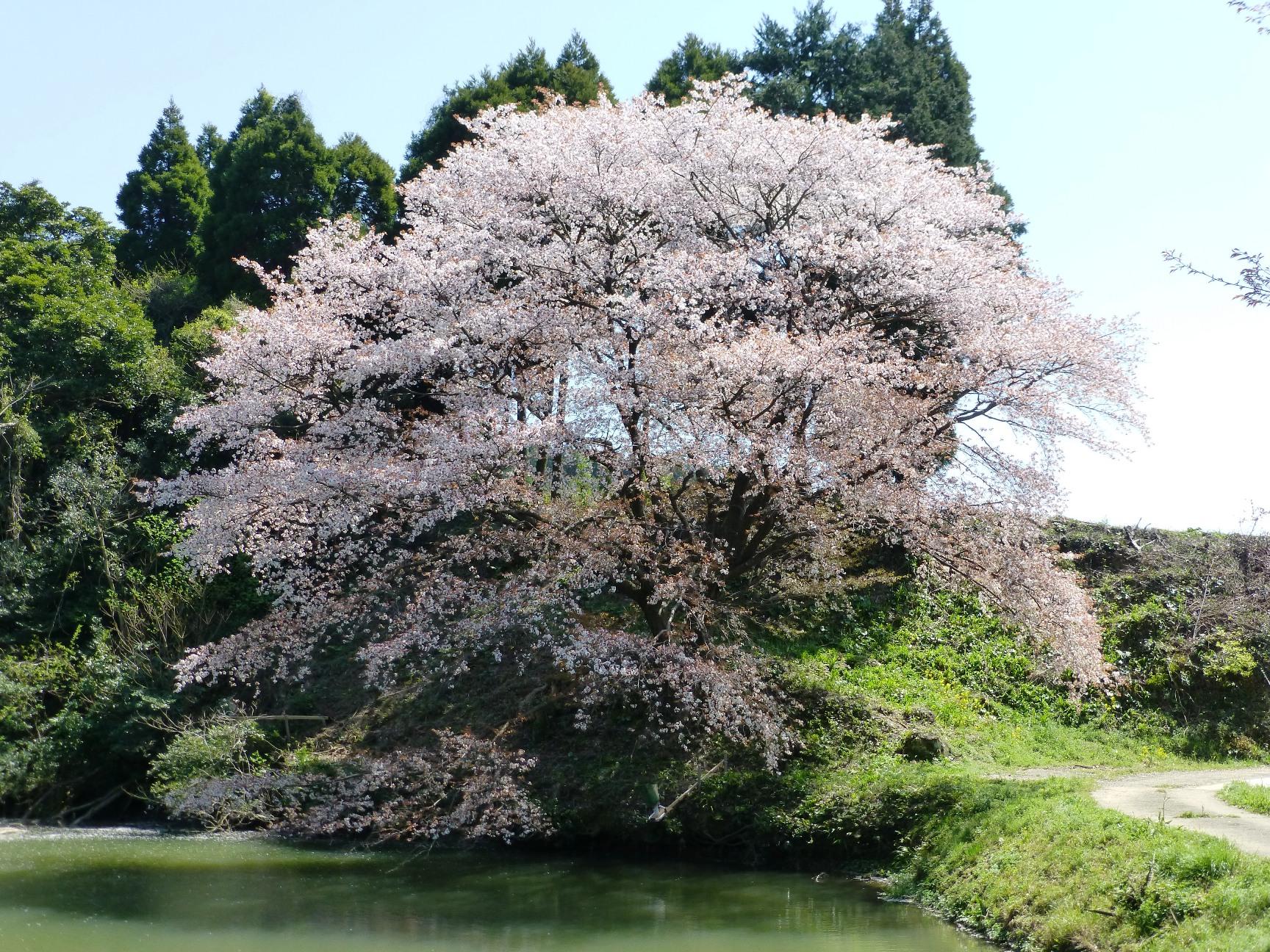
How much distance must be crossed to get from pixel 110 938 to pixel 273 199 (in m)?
23.0

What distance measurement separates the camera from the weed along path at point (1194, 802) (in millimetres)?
8811

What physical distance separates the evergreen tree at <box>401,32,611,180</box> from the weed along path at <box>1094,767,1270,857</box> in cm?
1875

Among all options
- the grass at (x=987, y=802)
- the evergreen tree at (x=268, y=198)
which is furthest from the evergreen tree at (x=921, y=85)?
the evergreen tree at (x=268, y=198)

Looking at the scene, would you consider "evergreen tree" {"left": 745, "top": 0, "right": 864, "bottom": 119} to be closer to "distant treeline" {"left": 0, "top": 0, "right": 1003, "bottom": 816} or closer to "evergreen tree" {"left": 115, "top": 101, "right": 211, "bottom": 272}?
"distant treeline" {"left": 0, "top": 0, "right": 1003, "bottom": 816}

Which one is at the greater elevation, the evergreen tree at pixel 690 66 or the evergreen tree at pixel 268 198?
the evergreen tree at pixel 690 66

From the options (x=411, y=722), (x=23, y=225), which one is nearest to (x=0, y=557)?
(x=411, y=722)

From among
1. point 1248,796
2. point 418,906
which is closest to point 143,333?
point 418,906

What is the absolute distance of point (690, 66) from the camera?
3073 cm

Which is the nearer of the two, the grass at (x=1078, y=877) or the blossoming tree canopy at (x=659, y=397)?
the grass at (x=1078, y=877)

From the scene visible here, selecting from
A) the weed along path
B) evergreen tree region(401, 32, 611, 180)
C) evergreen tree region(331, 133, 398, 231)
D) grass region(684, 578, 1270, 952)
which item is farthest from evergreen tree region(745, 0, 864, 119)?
the weed along path

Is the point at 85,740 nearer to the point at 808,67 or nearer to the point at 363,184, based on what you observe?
the point at 363,184

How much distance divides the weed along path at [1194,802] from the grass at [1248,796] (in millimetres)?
73

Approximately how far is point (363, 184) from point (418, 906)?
23.1 m

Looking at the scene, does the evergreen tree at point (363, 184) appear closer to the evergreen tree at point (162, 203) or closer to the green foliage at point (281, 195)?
the green foliage at point (281, 195)
